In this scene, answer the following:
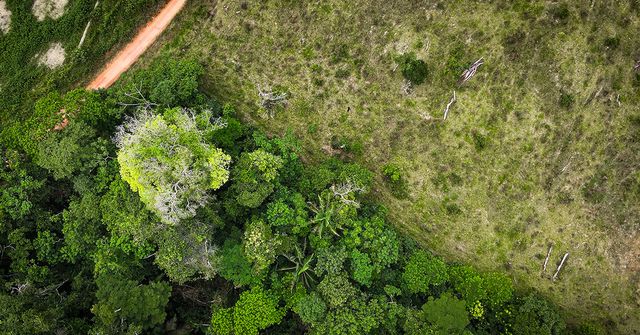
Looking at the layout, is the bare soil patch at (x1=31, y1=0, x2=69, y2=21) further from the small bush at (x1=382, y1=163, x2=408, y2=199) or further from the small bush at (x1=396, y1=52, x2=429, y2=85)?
the small bush at (x1=382, y1=163, x2=408, y2=199)

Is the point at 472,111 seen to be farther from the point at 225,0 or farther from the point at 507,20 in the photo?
the point at 225,0

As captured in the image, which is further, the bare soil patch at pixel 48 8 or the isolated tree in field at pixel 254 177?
the bare soil patch at pixel 48 8

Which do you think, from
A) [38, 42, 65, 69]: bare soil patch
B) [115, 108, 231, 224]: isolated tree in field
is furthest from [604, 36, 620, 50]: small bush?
[38, 42, 65, 69]: bare soil patch

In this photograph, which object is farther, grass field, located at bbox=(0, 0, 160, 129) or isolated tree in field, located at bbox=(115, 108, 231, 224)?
grass field, located at bbox=(0, 0, 160, 129)

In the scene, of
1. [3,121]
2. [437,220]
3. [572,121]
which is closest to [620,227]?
[572,121]

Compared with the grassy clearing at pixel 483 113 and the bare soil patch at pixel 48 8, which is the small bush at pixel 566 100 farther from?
the bare soil patch at pixel 48 8

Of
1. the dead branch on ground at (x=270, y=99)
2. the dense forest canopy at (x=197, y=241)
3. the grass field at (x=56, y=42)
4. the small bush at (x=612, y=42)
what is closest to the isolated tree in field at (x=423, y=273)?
the dense forest canopy at (x=197, y=241)

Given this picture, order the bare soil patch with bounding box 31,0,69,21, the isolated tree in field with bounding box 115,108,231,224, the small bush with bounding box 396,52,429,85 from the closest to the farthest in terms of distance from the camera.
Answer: the isolated tree in field with bounding box 115,108,231,224 → the small bush with bounding box 396,52,429,85 → the bare soil patch with bounding box 31,0,69,21
